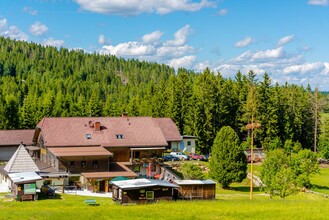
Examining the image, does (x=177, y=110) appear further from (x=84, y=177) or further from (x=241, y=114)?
(x=84, y=177)

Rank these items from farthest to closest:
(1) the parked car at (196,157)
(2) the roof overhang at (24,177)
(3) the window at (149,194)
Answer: (1) the parked car at (196,157), (2) the roof overhang at (24,177), (3) the window at (149,194)

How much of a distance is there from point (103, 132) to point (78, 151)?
7.13m

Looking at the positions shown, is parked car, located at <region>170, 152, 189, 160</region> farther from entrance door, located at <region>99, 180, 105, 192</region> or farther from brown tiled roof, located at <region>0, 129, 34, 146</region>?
brown tiled roof, located at <region>0, 129, 34, 146</region>

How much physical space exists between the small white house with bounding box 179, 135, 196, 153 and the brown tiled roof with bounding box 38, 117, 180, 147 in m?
13.9

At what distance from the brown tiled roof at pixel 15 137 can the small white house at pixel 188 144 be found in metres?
24.8

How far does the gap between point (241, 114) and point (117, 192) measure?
48.8 metres

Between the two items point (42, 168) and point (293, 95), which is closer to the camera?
point (42, 168)

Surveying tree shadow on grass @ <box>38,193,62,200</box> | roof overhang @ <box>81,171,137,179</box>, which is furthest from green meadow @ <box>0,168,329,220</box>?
roof overhang @ <box>81,171,137,179</box>

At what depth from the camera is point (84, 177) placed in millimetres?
53156

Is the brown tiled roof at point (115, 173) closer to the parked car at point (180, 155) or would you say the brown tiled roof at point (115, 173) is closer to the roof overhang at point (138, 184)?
the roof overhang at point (138, 184)

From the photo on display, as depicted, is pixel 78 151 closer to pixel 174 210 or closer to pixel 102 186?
pixel 102 186

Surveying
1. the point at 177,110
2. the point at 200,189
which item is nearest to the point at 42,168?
the point at 200,189

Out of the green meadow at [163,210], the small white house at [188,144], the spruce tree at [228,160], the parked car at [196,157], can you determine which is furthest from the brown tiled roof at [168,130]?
the green meadow at [163,210]

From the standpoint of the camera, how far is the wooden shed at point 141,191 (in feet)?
137
